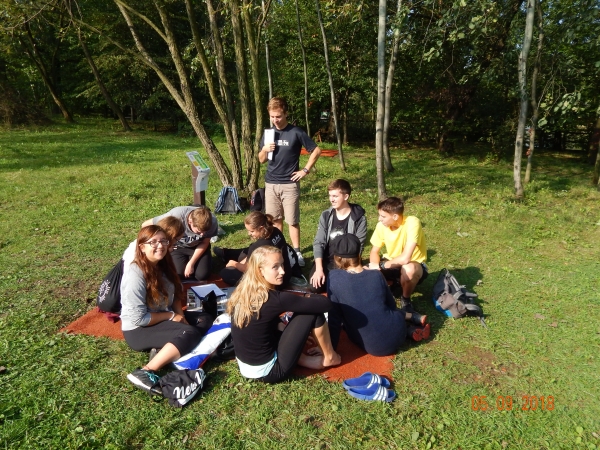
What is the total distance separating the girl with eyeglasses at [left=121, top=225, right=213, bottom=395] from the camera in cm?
331

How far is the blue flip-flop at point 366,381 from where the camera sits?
3.14 m

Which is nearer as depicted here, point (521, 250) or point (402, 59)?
point (521, 250)

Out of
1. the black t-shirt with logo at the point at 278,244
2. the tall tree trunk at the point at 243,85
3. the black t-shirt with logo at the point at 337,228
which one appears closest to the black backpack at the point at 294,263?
the black t-shirt with logo at the point at 278,244

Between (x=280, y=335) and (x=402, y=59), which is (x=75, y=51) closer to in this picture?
(x=402, y=59)

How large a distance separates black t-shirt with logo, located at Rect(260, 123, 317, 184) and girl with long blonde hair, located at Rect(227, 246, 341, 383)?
2.62 metres

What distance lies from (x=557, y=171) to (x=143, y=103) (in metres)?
19.7

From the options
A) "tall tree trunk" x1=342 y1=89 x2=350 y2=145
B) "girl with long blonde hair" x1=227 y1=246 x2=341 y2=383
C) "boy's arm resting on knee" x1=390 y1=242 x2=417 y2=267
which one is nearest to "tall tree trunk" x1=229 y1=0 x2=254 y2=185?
"boy's arm resting on knee" x1=390 y1=242 x2=417 y2=267

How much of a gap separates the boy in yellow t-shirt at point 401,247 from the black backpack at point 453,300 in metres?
0.24

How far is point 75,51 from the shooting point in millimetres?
27203

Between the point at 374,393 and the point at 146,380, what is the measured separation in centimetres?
169

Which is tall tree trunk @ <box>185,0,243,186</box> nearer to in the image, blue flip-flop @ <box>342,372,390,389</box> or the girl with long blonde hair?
the girl with long blonde hair

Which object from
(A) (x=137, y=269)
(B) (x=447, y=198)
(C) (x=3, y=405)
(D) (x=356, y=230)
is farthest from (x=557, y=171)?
(C) (x=3, y=405)
